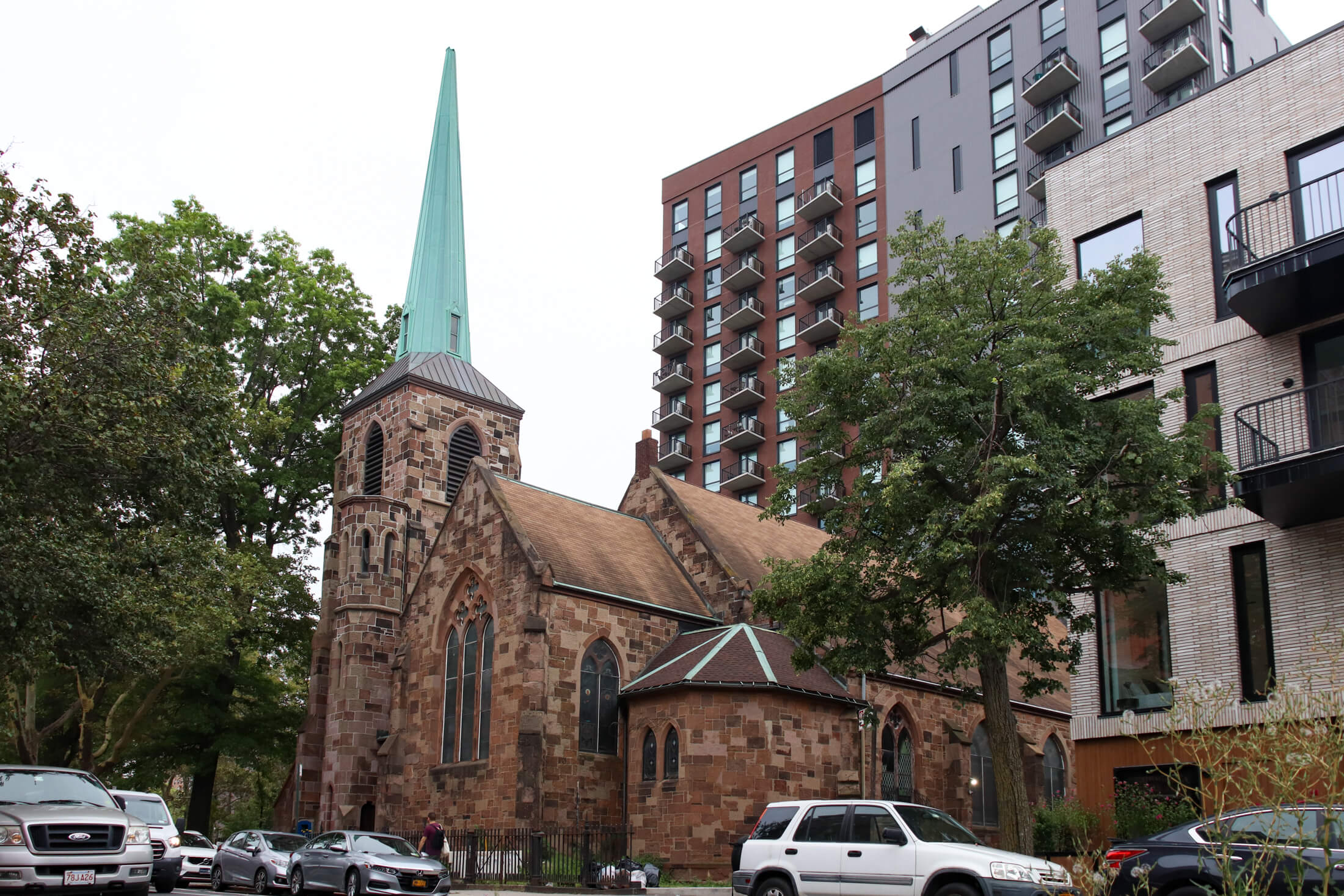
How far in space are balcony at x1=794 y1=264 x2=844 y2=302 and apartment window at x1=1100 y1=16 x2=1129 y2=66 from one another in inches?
681

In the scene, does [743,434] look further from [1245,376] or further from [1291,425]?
[1291,425]

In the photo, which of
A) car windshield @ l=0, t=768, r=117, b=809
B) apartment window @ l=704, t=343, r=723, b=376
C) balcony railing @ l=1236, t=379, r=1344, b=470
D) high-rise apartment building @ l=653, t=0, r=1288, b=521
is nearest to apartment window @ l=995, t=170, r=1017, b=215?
high-rise apartment building @ l=653, t=0, r=1288, b=521

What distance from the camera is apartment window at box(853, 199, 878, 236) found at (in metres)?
62.6

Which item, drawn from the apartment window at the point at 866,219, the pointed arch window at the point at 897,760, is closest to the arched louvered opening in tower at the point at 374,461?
the pointed arch window at the point at 897,760

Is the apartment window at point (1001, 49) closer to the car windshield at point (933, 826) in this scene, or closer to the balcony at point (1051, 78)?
the balcony at point (1051, 78)

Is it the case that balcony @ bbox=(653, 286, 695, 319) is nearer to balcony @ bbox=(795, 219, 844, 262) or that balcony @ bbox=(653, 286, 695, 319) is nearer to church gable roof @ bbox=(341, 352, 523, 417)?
balcony @ bbox=(795, 219, 844, 262)

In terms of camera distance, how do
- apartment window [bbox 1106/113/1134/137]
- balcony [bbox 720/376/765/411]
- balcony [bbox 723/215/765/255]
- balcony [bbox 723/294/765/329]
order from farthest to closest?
1. balcony [bbox 723/215/765/255]
2. balcony [bbox 723/294/765/329]
3. balcony [bbox 720/376/765/411]
4. apartment window [bbox 1106/113/1134/137]

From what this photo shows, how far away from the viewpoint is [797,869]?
16000 millimetres

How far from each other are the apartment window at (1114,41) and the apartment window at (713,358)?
2680cm

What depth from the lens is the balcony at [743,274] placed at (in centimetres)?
6794

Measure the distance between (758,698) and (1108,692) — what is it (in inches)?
323

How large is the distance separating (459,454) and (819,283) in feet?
93.5

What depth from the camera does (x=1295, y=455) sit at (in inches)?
704

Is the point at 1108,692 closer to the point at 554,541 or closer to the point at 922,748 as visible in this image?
the point at 922,748
